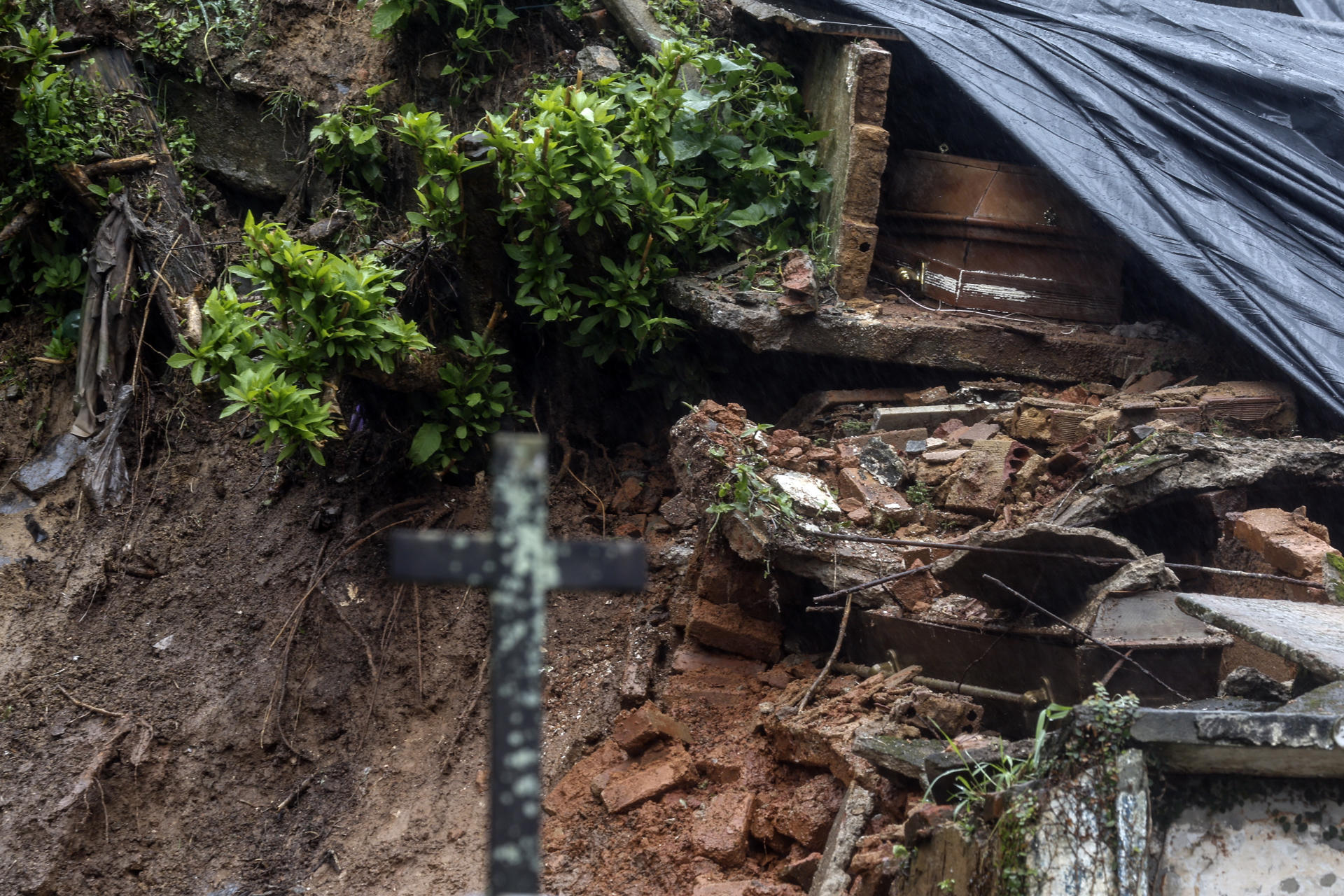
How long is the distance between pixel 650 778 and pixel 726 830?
1.58 ft

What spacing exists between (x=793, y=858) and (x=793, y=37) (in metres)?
4.74

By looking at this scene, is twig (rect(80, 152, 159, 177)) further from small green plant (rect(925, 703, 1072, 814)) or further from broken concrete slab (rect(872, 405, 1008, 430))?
small green plant (rect(925, 703, 1072, 814))

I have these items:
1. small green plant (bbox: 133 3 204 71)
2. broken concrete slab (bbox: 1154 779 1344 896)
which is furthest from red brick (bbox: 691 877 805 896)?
small green plant (bbox: 133 3 204 71)

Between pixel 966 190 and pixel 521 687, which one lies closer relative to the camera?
pixel 521 687

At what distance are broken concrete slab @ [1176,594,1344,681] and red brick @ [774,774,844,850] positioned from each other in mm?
1530

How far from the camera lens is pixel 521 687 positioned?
138cm

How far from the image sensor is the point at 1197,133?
16.4 ft

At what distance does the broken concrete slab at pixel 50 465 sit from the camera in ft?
19.8

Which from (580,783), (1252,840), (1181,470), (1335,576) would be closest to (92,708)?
(580,783)

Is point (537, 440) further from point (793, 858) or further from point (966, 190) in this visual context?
point (966, 190)

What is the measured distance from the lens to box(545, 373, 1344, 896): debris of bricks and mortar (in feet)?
11.5

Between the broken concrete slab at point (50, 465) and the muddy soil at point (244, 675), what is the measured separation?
7 cm

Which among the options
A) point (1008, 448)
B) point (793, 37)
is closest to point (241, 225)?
point (793, 37)

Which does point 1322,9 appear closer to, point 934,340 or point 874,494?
point 934,340
